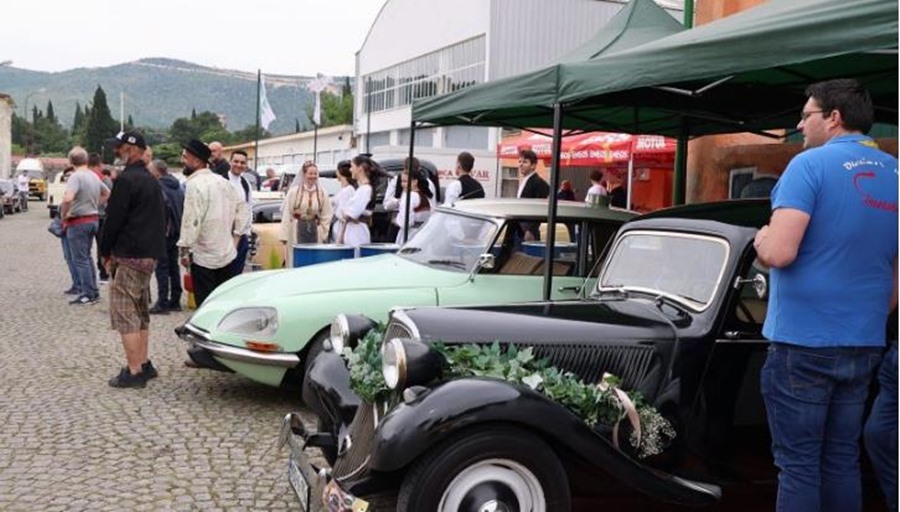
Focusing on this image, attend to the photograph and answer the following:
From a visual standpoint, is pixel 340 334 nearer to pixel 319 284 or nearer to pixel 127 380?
pixel 319 284

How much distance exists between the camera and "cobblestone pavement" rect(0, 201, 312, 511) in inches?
165

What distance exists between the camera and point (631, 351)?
3715 millimetres

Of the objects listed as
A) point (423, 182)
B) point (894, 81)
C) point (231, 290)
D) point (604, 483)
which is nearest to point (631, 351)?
point (604, 483)

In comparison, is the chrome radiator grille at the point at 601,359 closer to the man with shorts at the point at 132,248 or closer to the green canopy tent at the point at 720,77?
the green canopy tent at the point at 720,77

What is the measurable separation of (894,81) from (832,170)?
12.9 ft

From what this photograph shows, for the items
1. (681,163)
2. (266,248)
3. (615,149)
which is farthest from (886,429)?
(615,149)

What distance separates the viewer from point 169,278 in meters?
9.67

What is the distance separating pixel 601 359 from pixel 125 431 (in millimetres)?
3000

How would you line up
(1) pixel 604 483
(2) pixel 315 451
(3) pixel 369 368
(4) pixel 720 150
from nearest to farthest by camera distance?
1. (1) pixel 604 483
2. (3) pixel 369 368
3. (2) pixel 315 451
4. (4) pixel 720 150

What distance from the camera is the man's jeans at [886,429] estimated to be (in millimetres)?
3109

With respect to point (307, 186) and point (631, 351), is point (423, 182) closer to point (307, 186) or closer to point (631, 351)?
point (307, 186)

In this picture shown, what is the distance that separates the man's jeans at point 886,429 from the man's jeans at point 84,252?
28.6 ft

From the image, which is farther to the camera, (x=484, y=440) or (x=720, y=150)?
(x=720, y=150)

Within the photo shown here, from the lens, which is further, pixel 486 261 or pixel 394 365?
pixel 486 261
